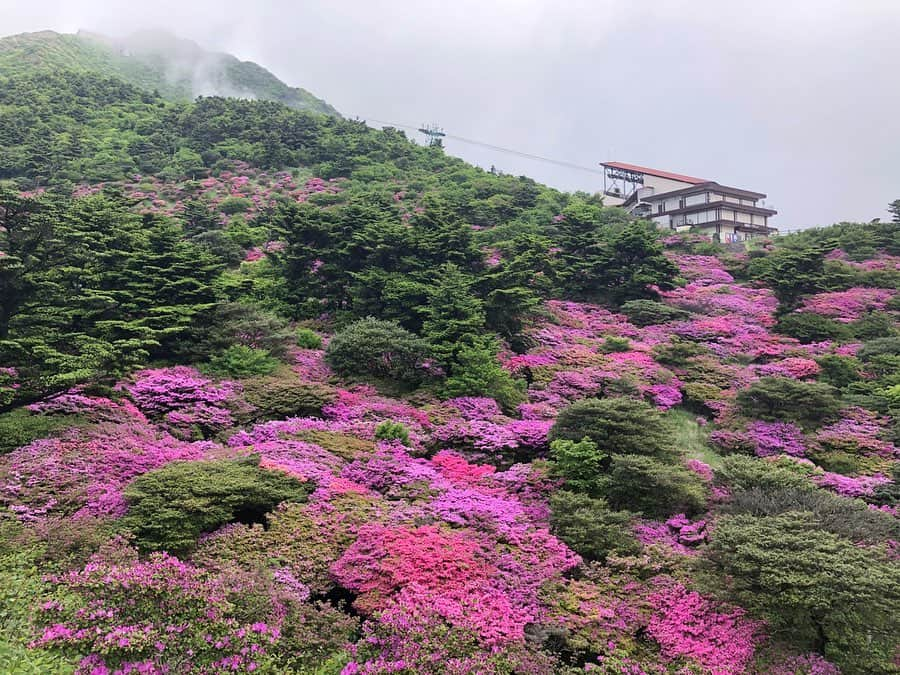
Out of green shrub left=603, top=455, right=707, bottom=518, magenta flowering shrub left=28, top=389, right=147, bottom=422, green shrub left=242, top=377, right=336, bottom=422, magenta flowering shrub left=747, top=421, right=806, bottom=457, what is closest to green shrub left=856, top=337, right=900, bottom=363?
magenta flowering shrub left=747, top=421, right=806, bottom=457

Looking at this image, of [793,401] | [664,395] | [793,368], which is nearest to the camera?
[793,401]

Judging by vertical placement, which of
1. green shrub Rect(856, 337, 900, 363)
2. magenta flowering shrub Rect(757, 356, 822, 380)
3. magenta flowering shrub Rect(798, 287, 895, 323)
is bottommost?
magenta flowering shrub Rect(757, 356, 822, 380)

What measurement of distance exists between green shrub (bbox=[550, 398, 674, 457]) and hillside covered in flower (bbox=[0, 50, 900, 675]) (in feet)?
0.20

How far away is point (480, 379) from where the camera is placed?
15281mm

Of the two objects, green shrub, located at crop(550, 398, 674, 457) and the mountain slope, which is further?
the mountain slope

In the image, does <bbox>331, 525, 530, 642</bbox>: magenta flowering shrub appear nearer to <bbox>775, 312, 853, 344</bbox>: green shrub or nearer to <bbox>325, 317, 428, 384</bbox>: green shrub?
<bbox>325, 317, 428, 384</bbox>: green shrub

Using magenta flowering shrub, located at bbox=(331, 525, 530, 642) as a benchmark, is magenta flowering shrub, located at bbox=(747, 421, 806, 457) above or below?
above

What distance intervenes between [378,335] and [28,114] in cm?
4071

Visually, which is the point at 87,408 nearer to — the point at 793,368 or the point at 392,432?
the point at 392,432

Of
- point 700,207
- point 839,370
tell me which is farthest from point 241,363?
point 700,207

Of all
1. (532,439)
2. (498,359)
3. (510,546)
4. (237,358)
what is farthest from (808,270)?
(237,358)

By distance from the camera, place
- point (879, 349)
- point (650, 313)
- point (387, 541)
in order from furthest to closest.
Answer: point (650, 313), point (879, 349), point (387, 541)

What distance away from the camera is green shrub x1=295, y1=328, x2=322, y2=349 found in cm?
1738

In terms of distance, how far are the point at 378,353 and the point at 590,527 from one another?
8.20m
